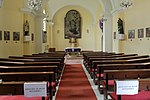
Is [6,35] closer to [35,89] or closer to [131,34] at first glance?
[131,34]

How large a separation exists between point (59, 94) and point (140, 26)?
8.90 m

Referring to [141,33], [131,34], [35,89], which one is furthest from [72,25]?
[35,89]

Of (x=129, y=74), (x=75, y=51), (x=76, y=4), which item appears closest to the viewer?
(x=129, y=74)

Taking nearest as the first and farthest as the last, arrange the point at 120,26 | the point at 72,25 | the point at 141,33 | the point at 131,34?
the point at 141,33, the point at 131,34, the point at 120,26, the point at 72,25

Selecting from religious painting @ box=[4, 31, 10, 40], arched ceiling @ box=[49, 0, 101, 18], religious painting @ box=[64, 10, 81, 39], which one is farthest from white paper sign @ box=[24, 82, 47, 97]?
religious painting @ box=[64, 10, 81, 39]

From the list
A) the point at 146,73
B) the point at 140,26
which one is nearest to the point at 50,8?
the point at 140,26

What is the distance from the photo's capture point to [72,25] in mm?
31953

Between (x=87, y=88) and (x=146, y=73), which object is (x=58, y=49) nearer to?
(x=87, y=88)

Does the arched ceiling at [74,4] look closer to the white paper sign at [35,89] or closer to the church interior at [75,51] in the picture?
the church interior at [75,51]

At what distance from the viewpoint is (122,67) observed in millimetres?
7758

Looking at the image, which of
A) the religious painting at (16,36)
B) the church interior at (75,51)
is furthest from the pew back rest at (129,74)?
the religious painting at (16,36)

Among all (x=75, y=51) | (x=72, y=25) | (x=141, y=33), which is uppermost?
(x=72, y=25)

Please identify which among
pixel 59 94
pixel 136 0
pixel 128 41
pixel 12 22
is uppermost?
pixel 136 0

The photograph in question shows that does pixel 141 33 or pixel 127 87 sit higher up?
pixel 141 33
